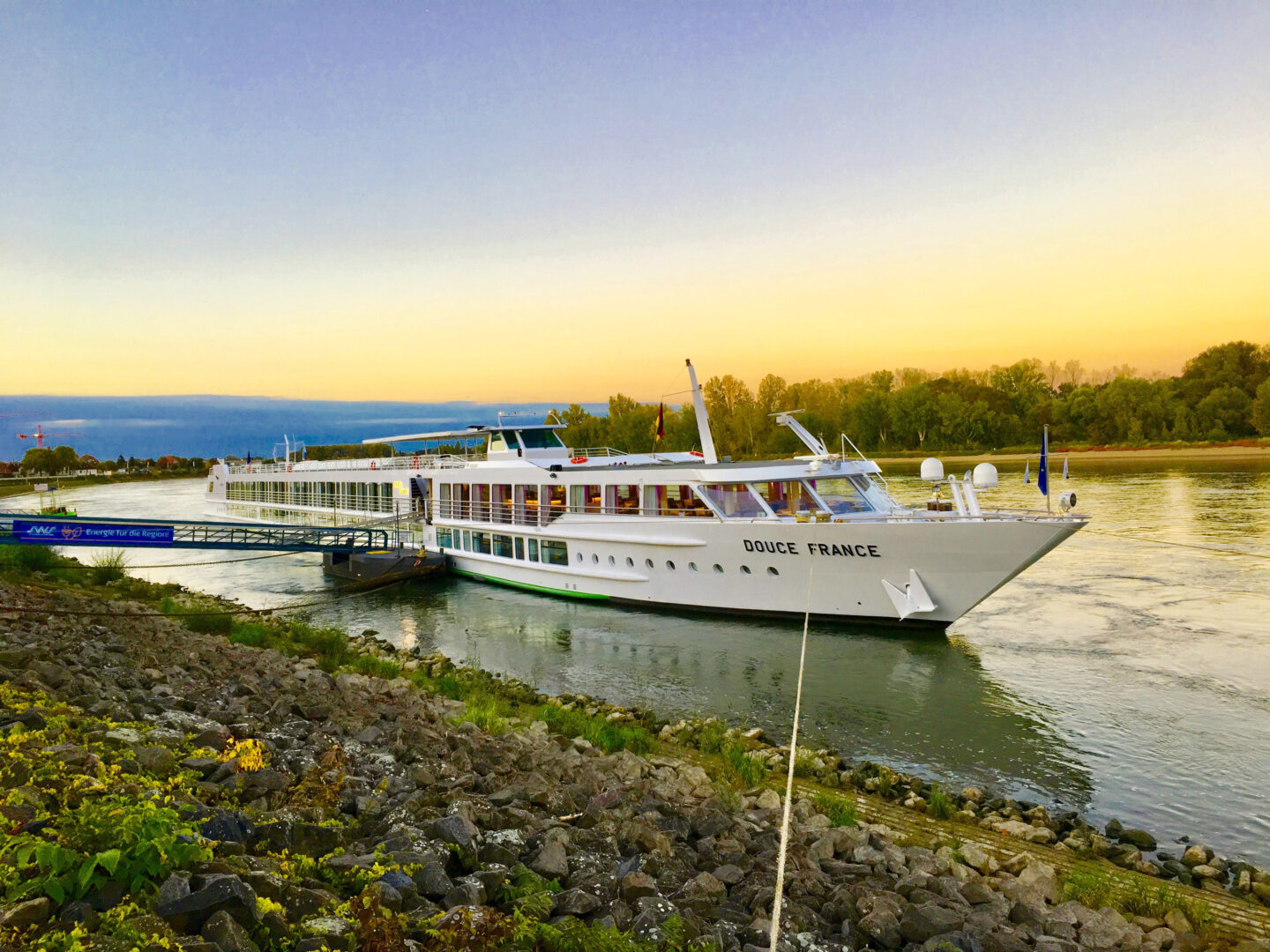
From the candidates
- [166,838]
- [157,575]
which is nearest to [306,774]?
[166,838]

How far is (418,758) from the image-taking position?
302 inches

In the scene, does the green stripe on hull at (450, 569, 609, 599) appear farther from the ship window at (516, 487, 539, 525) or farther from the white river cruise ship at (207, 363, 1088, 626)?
the ship window at (516, 487, 539, 525)

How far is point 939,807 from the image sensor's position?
8773 millimetres

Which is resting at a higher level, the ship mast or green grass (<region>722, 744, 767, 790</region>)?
the ship mast

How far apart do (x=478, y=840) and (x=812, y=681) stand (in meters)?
10.1

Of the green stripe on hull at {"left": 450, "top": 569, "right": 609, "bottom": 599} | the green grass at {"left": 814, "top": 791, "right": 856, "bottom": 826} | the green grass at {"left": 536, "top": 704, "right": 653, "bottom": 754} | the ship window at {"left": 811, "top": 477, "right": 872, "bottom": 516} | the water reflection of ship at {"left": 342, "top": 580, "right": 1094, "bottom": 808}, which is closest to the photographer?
the green grass at {"left": 814, "top": 791, "right": 856, "bottom": 826}

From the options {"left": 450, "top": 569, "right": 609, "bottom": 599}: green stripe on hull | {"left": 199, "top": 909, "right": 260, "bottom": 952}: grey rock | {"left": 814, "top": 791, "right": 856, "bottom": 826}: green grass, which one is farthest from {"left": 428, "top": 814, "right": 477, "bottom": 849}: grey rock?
{"left": 450, "top": 569, "right": 609, "bottom": 599}: green stripe on hull

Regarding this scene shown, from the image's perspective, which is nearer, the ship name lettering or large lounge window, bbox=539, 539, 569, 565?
the ship name lettering

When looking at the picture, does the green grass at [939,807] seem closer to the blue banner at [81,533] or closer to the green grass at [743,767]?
the green grass at [743,767]

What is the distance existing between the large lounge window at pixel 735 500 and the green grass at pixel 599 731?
298 inches

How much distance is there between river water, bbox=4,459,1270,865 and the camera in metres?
10.3

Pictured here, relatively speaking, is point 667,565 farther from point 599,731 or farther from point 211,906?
point 211,906

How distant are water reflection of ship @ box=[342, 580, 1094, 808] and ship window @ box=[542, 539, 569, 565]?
1802mm

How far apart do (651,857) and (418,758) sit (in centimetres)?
307
